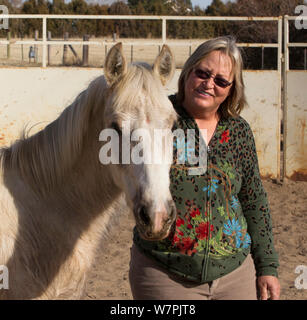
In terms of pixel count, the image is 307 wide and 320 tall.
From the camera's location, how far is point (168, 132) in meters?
1.95

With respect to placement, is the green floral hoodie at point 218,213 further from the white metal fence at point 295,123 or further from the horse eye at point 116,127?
the white metal fence at point 295,123

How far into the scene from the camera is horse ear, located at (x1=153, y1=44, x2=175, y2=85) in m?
2.16

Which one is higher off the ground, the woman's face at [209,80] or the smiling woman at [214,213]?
the woman's face at [209,80]

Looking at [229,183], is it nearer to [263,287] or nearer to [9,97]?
[263,287]

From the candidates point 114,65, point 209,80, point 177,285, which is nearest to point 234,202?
point 177,285

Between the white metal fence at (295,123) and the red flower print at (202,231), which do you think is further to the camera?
the white metal fence at (295,123)

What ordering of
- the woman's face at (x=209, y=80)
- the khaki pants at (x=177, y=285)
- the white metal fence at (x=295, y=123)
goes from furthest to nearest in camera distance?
1. the white metal fence at (x=295, y=123)
2. the woman's face at (x=209, y=80)
3. the khaki pants at (x=177, y=285)

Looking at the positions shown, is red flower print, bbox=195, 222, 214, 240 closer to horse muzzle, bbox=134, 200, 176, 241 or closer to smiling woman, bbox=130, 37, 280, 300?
smiling woman, bbox=130, 37, 280, 300

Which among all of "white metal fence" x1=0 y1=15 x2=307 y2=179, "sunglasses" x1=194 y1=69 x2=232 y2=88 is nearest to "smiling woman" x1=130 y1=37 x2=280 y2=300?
"sunglasses" x1=194 y1=69 x2=232 y2=88

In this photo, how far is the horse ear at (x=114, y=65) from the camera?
80.0 inches

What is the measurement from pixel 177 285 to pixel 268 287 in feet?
1.54

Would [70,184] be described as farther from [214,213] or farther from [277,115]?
[277,115]

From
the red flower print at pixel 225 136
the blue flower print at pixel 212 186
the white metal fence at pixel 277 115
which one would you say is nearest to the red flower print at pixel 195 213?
the blue flower print at pixel 212 186
